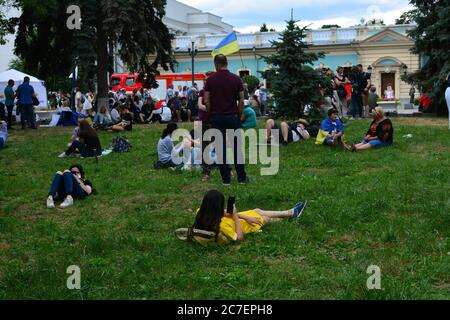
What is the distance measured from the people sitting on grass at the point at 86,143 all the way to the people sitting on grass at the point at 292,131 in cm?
407

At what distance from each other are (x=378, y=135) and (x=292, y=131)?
87.6 inches

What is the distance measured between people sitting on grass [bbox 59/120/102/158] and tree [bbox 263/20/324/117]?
5.11m

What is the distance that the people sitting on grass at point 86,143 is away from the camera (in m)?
15.4

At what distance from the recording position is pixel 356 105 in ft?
70.8

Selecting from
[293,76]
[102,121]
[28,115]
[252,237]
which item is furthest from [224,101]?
[28,115]

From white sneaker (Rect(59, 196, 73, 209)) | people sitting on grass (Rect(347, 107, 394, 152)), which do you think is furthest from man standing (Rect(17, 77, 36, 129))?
white sneaker (Rect(59, 196, 73, 209))

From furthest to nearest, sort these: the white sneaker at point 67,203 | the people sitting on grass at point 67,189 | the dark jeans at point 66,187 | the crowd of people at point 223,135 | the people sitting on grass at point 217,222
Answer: the dark jeans at point 66,187 < the people sitting on grass at point 67,189 < the white sneaker at point 67,203 < the crowd of people at point 223,135 < the people sitting on grass at point 217,222

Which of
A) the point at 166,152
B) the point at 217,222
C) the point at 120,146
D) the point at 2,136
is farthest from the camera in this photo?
the point at 2,136

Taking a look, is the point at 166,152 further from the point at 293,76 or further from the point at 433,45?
the point at 433,45

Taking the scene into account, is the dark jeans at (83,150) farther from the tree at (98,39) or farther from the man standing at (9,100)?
the man standing at (9,100)

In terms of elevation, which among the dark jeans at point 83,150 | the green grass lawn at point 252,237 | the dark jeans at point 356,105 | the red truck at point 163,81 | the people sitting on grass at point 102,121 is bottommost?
the green grass lawn at point 252,237

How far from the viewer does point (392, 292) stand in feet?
17.4

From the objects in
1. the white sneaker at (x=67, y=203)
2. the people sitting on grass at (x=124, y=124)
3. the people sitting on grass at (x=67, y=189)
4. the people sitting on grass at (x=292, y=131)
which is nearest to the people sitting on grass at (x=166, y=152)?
the people sitting on grass at (x=67, y=189)

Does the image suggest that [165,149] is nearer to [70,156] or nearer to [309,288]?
[70,156]
